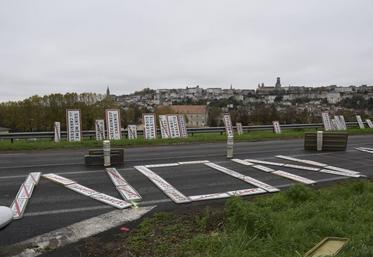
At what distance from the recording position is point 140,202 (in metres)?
8.40

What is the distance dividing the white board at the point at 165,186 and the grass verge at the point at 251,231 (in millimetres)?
1031

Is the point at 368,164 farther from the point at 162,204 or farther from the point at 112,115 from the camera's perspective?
the point at 112,115

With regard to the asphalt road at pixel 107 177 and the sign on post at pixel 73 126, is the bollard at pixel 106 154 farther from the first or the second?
the sign on post at pixel 73 126

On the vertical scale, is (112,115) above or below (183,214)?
above

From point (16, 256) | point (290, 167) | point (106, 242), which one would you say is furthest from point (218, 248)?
point (290, 167)

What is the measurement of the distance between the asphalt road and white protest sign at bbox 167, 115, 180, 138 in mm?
7272

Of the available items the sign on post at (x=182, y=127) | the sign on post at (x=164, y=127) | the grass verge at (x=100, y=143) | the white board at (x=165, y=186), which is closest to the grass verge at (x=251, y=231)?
the white board at (x=165, y=186)

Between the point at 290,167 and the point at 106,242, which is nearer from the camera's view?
the point at 106,242

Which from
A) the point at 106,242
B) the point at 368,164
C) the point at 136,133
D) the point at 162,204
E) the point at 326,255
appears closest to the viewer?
the point at 326,255

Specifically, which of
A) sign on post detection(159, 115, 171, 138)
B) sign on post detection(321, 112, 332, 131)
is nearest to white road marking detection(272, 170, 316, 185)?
sign on post detection(159, 115, 171, 138)

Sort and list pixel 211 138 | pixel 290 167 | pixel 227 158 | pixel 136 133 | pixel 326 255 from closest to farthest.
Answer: pixel 326 255 < pixel 290 167 < pixel 227 158 < pixel 211 138 < pixel 136 133

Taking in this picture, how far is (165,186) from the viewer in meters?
9.98

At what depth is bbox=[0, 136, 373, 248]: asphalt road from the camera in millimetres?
7316

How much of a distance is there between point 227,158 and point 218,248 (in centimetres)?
985
